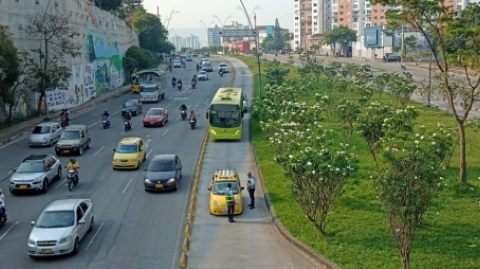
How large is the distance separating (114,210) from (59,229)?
5.10 m

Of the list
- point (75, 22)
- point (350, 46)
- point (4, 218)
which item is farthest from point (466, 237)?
point (350, 46)

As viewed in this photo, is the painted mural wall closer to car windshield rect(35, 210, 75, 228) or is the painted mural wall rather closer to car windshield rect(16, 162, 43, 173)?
car windshield rect(16, 162, 43, 173)

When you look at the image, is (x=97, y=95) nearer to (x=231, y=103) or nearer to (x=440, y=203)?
(x=231, y=103)

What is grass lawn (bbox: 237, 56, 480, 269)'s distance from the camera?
53.7ft

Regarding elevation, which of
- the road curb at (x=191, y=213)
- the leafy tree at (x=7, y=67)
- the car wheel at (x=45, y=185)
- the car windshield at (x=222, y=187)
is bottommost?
the road curb at (x=191, y=213)

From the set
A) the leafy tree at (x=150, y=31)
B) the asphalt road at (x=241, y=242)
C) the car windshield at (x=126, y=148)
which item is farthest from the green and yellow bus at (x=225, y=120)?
the leafy tree at (x=150, y=31)

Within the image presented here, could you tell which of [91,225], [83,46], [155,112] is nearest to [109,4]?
[83,46]

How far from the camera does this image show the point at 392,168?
15539mm

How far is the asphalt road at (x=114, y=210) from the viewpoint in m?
18.0

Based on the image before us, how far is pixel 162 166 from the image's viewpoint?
86.0ft

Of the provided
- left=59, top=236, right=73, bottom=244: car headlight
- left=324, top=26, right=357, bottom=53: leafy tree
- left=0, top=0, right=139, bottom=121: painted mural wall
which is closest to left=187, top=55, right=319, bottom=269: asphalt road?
left=59, top=236, right=73, bottom=244: car headlight

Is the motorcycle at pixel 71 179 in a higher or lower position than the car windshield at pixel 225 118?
lower

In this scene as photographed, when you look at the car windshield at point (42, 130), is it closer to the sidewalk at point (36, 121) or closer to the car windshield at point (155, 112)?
the sidewalk at point (36, 121)

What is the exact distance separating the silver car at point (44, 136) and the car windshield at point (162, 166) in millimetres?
12220
